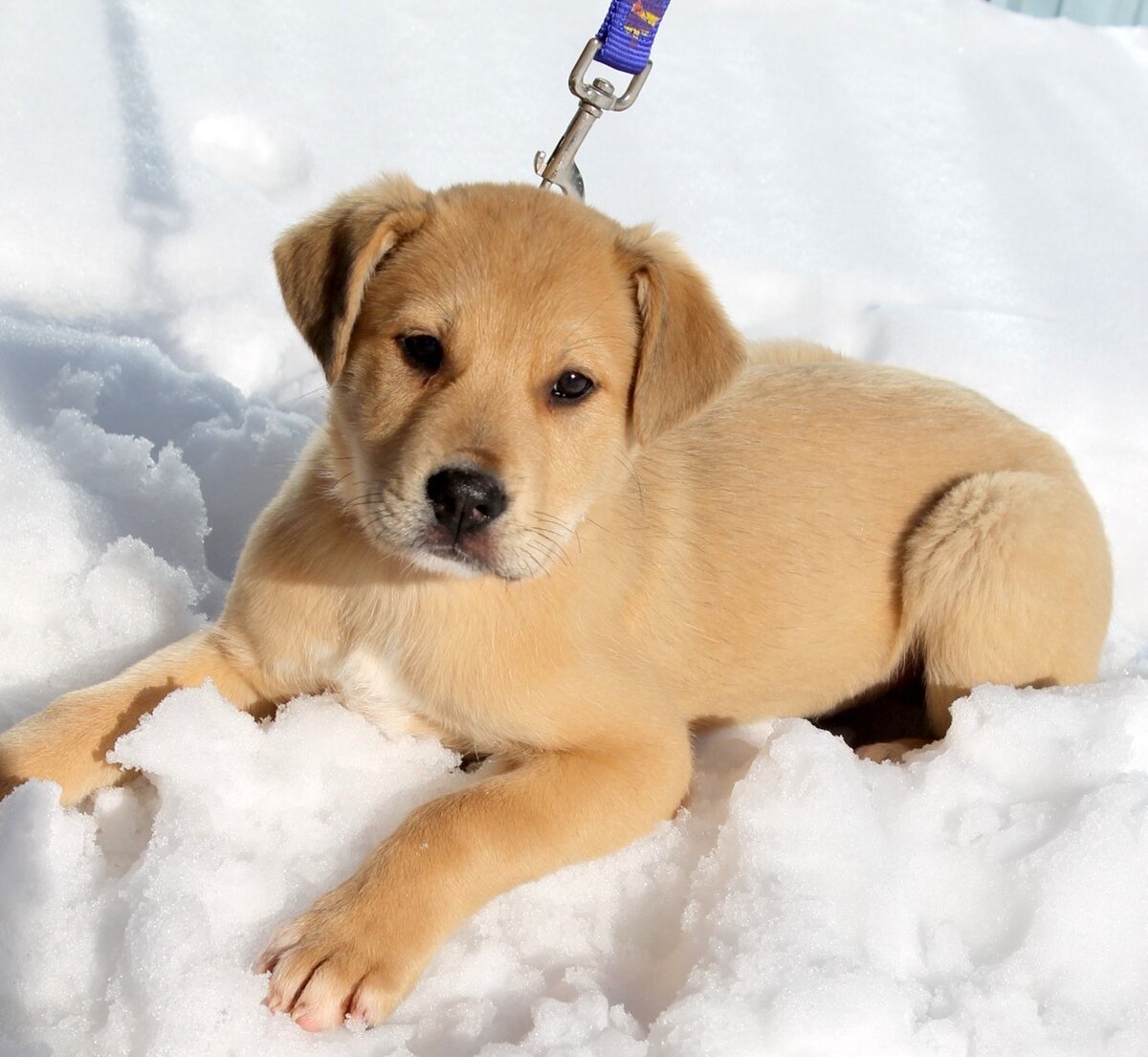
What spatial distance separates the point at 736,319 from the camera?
6496 millimetres

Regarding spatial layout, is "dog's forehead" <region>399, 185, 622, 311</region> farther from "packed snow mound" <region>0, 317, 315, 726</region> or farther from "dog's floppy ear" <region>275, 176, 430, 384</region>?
"packed snow mound" <region>0, 317, 315, 726</region>

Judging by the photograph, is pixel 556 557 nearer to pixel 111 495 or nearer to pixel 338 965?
pixel 338 965

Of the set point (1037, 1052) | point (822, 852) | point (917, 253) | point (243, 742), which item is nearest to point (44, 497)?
point (243, 742)

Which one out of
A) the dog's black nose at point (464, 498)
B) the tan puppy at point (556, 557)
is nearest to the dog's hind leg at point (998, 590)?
the tan puppy at point (556, 557)

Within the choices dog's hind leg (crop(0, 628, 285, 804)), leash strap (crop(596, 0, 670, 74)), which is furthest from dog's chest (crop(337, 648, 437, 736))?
leash strap (crop(596, 0, 670, 74))

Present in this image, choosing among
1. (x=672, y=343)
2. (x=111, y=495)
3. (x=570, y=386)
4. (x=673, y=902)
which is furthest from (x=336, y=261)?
(x=673, y=902)

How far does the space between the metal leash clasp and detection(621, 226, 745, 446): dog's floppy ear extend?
2.02ft

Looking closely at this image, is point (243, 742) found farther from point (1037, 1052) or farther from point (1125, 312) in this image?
point (1125, 312)

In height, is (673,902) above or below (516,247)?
below

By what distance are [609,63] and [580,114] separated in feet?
0.88

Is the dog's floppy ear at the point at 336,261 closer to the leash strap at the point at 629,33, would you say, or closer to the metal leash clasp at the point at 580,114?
the metal leash clasp at the point at 580,114

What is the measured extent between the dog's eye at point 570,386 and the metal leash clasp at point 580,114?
898 mm

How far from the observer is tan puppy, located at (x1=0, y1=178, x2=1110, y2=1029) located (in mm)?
3025

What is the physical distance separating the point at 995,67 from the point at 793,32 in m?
1.31
